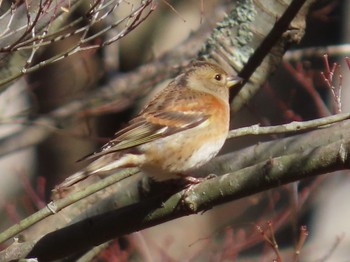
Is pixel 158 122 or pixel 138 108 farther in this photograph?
pixel 138 108

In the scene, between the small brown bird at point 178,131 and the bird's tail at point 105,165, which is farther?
the small brown bird at point 178,131

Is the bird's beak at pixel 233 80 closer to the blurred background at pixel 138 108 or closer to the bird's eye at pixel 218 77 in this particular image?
the bird's eye at pixel 218 77

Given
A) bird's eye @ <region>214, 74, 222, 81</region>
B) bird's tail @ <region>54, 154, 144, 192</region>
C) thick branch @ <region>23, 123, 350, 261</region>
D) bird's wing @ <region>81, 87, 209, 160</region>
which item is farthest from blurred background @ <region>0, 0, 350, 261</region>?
thick branch @ <region>23, 123, 350, 261</region>

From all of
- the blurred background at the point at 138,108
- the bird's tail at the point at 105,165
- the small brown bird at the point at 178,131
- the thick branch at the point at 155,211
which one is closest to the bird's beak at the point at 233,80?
the small brown bird at the point at 178,131

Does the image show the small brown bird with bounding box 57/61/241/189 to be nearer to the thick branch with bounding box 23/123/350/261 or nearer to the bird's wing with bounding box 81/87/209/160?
the bird's wing with bounding box 81/87/209/160

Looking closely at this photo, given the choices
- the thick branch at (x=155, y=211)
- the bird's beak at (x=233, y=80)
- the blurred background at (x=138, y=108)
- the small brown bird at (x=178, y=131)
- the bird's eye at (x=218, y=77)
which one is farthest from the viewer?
the blurred background at (x=138, y=108)

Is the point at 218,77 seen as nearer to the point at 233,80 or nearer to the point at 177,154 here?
the point at 233,80

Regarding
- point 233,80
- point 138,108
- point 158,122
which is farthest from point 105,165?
point 138,108
